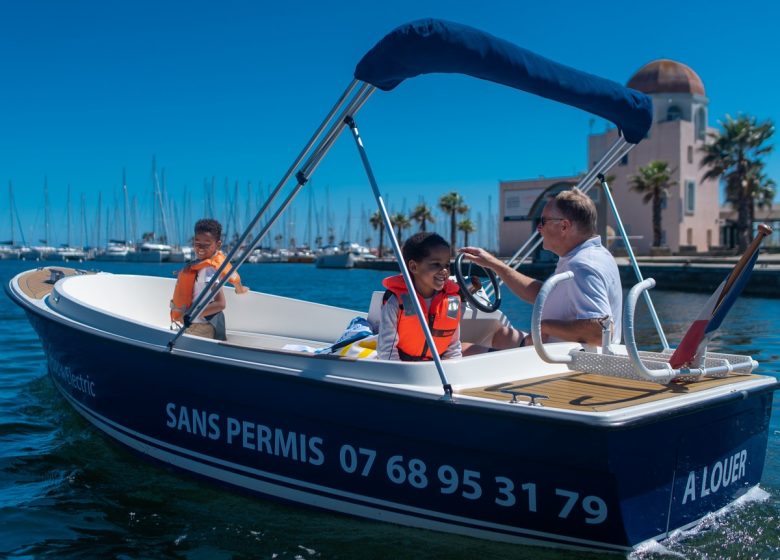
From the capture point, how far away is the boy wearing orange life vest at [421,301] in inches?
166

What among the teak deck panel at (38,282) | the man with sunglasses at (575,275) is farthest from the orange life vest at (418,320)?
the teak deck panel at (38,282)

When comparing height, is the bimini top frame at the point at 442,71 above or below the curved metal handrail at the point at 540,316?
above

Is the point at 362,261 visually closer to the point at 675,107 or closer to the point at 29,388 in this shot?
the point at 675,107

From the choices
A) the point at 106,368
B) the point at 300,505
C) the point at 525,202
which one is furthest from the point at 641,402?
the point at 525,202

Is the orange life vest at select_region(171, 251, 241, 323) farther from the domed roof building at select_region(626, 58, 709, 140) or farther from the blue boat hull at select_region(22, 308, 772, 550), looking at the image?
the domed roof building at select_region(626, 58, 709, 140)

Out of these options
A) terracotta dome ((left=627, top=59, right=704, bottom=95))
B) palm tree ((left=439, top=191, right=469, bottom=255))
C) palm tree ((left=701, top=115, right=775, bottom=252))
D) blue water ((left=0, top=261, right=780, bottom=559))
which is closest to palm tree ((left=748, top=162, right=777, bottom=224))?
palm tree ((left=701, top=115, right=775, bottom=252))

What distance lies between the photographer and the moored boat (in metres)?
3.48

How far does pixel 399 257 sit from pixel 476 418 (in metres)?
0.86

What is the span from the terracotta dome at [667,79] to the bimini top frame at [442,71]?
52.4 meters

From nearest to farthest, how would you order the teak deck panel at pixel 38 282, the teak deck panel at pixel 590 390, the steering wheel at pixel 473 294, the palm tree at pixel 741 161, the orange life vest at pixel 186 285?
the teak deck panel at pixel 590 390 → the steering wheel at pixel 473 294 → the orange life vest at pixel 186 285 → the teak deck panel at pixel 38 282 → the palm tree at pixel 741 161

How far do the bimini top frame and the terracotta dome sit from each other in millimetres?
52350

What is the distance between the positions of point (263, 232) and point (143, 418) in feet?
5.81

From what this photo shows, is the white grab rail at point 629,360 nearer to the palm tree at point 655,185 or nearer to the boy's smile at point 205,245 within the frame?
the boy's smile at point 205,245

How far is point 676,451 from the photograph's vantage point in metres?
3.63
